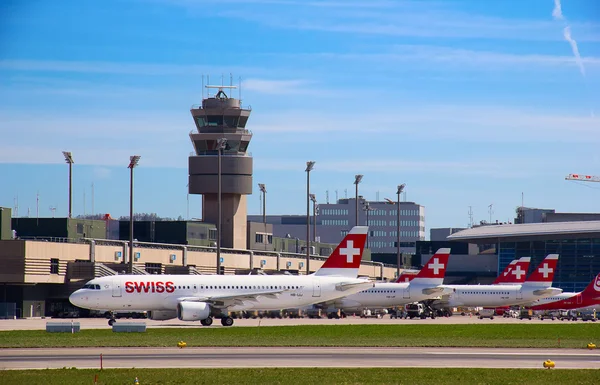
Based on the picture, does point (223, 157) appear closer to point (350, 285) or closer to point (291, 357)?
point (350, 285)

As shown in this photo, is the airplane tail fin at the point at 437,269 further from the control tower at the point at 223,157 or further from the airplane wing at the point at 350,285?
the control tower at the point at 223,157

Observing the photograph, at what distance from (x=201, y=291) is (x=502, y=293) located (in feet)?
177

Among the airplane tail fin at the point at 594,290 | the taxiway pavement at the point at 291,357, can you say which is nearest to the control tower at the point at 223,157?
the airplane tail fin at the point at 594,290

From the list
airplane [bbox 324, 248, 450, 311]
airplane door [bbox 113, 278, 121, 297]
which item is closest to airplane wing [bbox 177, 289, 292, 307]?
airplane door [bbox 113, 278, 121, 297]

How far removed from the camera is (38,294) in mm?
99312

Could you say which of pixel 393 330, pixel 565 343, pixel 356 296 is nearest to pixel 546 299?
pixel 356 296

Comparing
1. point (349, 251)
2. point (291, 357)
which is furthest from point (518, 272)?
point (291, 357)

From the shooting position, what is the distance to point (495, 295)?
122 metres

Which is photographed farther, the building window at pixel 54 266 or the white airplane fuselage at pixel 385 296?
the white airplane fuselage at pixel 385 296

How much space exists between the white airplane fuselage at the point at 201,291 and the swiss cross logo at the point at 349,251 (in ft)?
6.68

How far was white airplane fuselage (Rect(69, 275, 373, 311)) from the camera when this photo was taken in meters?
77.2

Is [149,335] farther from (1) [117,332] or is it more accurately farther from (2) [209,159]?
(2) [209,159]

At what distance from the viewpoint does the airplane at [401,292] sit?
356ft

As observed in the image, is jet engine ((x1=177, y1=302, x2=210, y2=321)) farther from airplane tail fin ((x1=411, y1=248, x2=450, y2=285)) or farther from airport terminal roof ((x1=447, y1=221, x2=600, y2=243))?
airport terminal roof ((x1=447, y1=221, x2=600, y2=243))
